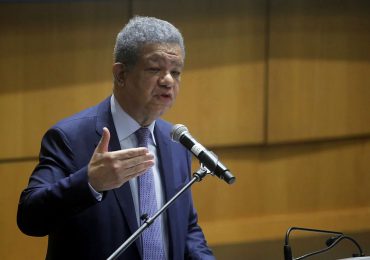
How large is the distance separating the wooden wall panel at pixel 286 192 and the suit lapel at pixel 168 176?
3.83 ft

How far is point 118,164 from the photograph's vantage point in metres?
1.28

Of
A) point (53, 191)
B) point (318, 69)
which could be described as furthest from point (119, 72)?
point (318, 69)

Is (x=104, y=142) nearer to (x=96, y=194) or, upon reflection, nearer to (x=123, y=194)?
(x=96, y=194)

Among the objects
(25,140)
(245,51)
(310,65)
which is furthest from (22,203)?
(310,65)

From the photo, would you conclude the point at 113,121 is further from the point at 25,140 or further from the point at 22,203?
the point at 25,140

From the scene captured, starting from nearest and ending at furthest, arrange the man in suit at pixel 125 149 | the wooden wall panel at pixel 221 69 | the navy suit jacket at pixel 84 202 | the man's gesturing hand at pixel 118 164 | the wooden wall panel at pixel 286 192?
the man's gesturing hand at pixel 118 164
the navy suit jacket at pixel 84 202
the man in suit at pixel 125 149
the wooden wall panel at pixel 221 69
the wooden wall panel at pixel 286 192

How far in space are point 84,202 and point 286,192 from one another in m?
1.75

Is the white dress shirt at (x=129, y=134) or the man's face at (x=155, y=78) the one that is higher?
the man's face at (x=155, y=78)

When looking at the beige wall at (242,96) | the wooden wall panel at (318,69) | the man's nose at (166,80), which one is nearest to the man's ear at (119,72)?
the man's nose at (166,80)

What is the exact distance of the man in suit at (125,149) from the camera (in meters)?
1.50

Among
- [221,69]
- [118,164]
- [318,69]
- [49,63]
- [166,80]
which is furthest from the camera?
[318,69]

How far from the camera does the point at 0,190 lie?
2467mm

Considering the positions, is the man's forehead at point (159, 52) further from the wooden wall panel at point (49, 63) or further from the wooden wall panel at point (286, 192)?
the wooden wall panel at point (286, 192)

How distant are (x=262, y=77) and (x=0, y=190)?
3.74 ft
